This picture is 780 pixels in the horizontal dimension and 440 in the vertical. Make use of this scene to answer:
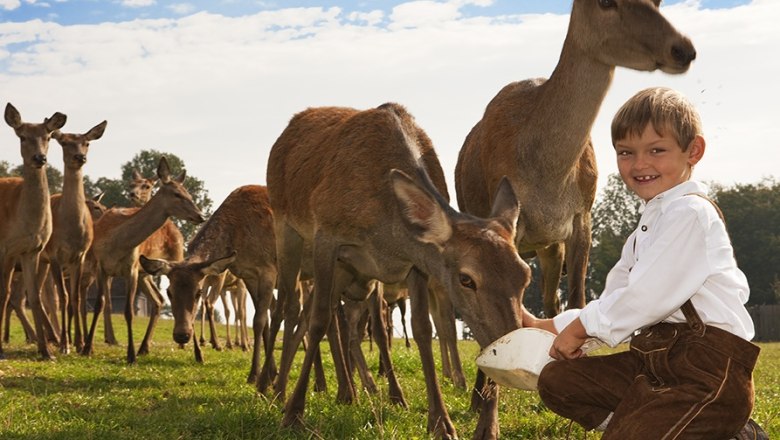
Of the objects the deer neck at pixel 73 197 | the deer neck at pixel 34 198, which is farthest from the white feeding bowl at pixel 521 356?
the deer neck at pixel 73 197

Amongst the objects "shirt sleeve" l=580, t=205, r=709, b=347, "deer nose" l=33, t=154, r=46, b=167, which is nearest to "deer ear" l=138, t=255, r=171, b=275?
"deer nose" l=33, t=154, r=46, b=167

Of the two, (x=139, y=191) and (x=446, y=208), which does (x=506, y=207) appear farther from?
(x=139, y=191)

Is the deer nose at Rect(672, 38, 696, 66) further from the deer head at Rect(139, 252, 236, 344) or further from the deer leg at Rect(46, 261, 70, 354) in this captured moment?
the deer leg at Rect(46, 261, 70, 354)

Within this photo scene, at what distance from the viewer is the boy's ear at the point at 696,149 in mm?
3623

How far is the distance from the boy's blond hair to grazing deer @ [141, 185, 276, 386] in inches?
276

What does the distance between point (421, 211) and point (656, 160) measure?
82.7 inches

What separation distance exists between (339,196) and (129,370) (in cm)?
575

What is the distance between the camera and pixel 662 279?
3.35 meters

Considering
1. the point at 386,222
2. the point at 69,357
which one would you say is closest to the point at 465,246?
the point at 386,222

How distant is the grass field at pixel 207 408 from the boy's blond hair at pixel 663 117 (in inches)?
57.2

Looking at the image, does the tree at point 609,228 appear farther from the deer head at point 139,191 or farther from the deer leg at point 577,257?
the deer leg at point 577,257

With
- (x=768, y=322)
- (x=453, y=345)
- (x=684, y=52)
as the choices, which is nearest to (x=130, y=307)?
(x=453, y=345)

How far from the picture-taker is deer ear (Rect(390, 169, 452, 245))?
5363 mm

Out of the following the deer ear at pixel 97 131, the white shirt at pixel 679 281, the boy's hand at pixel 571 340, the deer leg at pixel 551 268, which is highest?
the deer ear at pixel 97 131
